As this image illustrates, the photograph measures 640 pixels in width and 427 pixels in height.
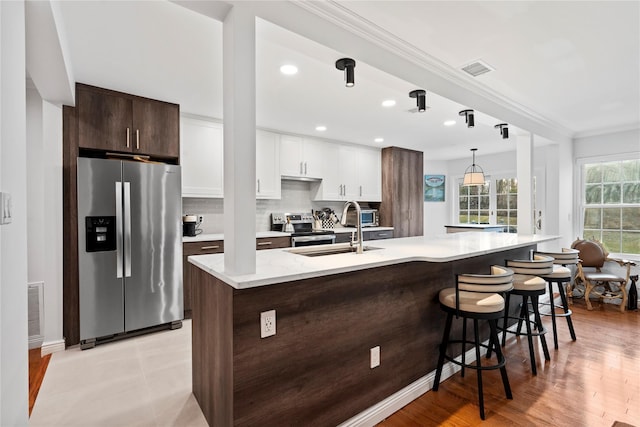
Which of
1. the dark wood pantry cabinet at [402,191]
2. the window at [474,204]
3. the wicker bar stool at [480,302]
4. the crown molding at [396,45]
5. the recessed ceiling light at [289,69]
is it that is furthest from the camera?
the window at [474,204]

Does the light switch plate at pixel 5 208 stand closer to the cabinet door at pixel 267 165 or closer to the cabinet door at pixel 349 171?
the cabinet door at pixel 267 165

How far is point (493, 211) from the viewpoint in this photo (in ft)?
21.6

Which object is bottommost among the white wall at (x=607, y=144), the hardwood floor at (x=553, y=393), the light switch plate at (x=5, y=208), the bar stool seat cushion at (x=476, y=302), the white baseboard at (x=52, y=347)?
the hardwood floor at (x=553, y=393)

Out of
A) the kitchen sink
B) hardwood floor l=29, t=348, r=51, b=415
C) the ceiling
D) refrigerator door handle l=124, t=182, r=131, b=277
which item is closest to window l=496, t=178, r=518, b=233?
the ceiling

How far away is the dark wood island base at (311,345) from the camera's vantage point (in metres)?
1.55

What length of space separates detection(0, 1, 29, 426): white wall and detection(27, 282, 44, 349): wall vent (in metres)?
2.11

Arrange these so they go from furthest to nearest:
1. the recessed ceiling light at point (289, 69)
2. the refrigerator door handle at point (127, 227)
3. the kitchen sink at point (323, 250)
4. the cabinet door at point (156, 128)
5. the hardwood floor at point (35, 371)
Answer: the cabinet door at point (156, 128) < the refrigerator door handle at point (127, 227) < the recessed ceiling light at point (289, 69) < the kitchen sink at point (323, 250) < the hardwood floor at point (35, 371)

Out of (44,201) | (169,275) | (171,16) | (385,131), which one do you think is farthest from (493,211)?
(44,201)

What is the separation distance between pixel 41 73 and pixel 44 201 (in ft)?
3.63

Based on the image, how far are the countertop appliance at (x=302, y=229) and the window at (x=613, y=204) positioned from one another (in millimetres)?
3858

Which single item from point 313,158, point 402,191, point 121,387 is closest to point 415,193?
point 402,191

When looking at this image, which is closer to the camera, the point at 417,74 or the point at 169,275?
the point at 417,74

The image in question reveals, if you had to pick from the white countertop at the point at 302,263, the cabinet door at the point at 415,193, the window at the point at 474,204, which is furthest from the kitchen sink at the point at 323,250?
the window at the point at 474,204

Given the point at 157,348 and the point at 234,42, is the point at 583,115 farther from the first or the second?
the point at 157,348
